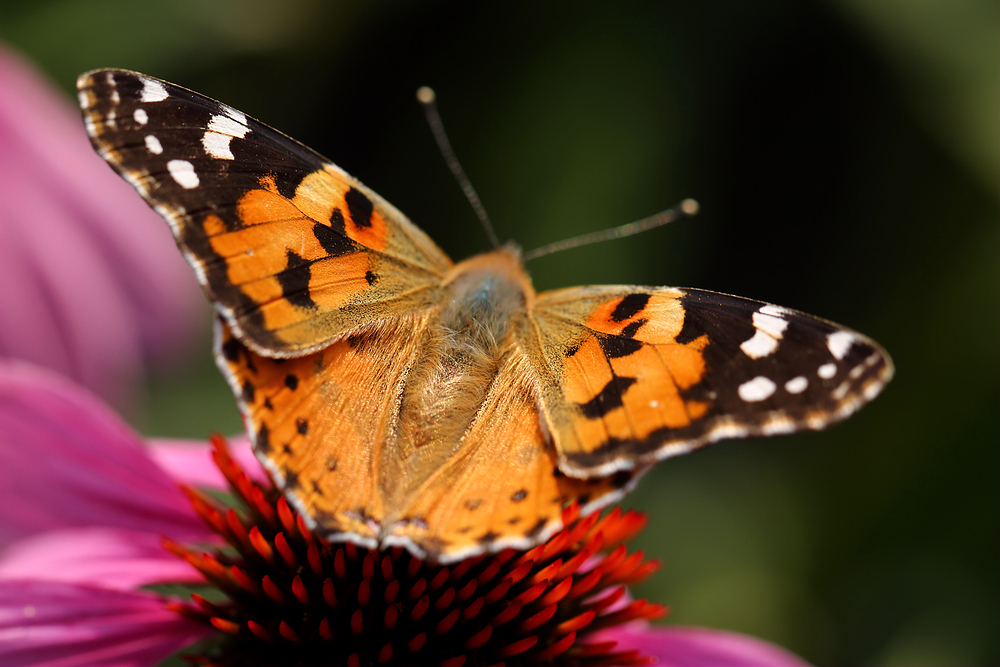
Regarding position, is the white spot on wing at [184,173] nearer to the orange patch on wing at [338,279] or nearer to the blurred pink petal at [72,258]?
the orange patch on wing at [338,279]

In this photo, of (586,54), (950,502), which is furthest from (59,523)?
(950,502)

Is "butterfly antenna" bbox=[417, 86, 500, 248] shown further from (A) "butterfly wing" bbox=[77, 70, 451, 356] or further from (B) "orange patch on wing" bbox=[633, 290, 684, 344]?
(B) "orange patch on wing" bbox=[633, 290, 684, 344]

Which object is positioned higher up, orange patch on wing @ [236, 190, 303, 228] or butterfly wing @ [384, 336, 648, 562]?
orange patch on wing @ [236, 190, 303, 228]

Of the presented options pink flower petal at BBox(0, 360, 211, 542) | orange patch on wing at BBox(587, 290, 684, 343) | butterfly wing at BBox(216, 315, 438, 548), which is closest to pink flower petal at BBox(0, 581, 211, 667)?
pink flower petal at BBox(0, 360, 211, 542)

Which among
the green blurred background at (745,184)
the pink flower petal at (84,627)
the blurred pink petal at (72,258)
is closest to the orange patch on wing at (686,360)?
the pink flower petal at (84,627)

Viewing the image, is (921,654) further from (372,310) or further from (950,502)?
(372,310)

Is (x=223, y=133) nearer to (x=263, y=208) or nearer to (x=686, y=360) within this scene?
(x=263, y=208)

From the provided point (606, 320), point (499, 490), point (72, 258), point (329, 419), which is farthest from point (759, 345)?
point (72, 258)

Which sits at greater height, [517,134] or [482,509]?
[517,134]
